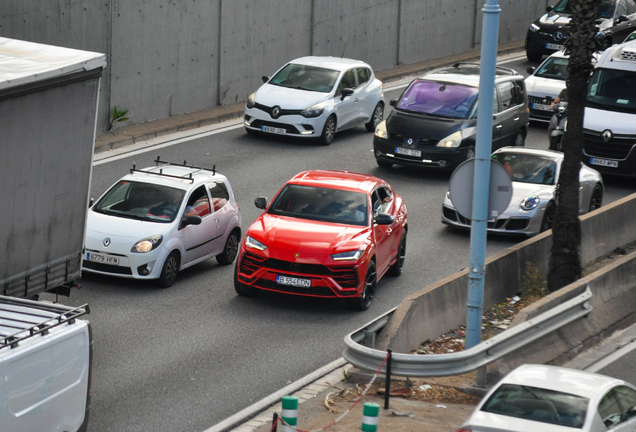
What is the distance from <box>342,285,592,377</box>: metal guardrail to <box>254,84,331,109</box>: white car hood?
12249 mm

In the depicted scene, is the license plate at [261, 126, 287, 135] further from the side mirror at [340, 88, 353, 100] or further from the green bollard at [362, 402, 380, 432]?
the green bollard at [362, 402, 380, 432]

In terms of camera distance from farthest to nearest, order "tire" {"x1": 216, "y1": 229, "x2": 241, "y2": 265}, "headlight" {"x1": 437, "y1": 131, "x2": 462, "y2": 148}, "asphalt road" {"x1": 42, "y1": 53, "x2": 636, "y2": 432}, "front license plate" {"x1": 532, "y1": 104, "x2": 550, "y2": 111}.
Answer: "front license plate" {"x1": 532, "y1": 104, "x2": 550, "y2": 111}, "headlight" {"x1": 437, "y1": 131, "x2": 462, "y2": 148}, "tire" {"x1": 216, "y1": 229, "x2": 241, "y2": 265}, "asphalt road" {"x1": 42, "y1": 53, "x2": 636, "y2": 432}

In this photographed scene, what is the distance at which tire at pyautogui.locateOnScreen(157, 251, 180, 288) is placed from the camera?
14.7 meters

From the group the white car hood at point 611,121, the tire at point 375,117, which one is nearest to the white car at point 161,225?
Answer: the white car hood at point 611,121

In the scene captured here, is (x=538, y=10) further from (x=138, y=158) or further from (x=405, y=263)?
(x=405, y=263)

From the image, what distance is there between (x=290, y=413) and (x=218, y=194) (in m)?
7.86

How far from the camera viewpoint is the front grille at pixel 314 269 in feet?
45.4

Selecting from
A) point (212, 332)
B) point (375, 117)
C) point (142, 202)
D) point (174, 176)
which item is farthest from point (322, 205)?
point (375, 117)

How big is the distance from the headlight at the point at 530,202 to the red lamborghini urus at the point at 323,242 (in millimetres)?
3017

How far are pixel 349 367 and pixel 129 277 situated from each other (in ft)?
13.2

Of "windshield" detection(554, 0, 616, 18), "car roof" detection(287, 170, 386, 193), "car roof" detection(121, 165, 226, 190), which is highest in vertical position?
"windshield" detection(554, 0, 616, 18)

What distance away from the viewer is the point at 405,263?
16609 millimetres

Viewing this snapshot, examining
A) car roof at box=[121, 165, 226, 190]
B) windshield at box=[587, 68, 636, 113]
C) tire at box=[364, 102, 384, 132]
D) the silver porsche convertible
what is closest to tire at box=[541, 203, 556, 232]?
the silver porsche convertible

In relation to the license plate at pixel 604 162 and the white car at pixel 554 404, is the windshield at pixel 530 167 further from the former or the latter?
the white car at pixel 554 404
